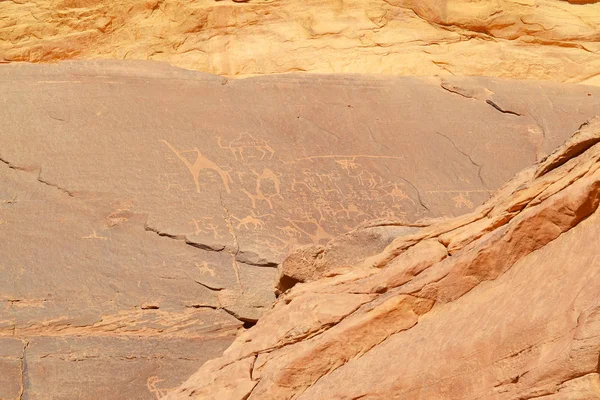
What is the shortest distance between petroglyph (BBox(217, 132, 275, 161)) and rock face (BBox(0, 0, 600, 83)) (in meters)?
1.03

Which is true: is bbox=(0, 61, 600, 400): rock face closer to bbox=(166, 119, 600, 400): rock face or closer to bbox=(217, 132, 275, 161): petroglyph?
bbox=(217, 132, 275, 161): petroglyph

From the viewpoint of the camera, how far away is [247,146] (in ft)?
17.9

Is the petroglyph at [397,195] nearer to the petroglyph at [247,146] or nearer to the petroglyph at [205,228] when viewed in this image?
the petroglyph at [247,146]

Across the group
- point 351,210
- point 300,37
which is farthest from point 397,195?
point 300,37

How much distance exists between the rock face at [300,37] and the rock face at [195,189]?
33 centimetres

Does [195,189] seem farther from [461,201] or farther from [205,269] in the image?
[461,201]

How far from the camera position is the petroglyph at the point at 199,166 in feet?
17.0

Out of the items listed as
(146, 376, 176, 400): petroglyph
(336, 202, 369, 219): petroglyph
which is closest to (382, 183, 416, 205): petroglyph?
(336, 202, 369, 219): petroglyph

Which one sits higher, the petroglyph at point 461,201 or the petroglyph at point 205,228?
the petroglyph at point 205,228

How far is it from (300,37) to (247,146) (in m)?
1.46

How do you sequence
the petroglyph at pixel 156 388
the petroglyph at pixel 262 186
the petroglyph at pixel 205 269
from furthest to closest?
the petroglyph at pixel 262 186 → the petroglyph at pixel 205 269 → the petroglyph at pixel 156 388

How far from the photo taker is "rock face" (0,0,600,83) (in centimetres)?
651

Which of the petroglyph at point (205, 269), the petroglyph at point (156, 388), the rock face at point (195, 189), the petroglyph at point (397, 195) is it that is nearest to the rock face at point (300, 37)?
the rock face at point (195, 189)

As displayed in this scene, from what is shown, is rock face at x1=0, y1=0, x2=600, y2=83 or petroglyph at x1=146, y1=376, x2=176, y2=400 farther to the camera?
rock face at x1=0, y1=0, x2=600, y2=83
